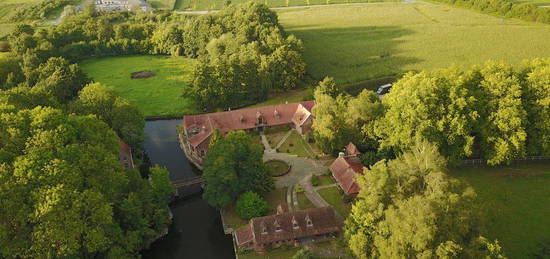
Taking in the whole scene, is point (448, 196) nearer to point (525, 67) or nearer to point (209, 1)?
point (525, 67)

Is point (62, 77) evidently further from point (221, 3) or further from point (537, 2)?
point (537, 2)

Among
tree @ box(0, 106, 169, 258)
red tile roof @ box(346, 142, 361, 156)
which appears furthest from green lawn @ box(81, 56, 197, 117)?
tree @ box(0, 106, 169, 258)

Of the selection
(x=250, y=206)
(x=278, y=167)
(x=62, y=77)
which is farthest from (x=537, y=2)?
(x=62, y=77)

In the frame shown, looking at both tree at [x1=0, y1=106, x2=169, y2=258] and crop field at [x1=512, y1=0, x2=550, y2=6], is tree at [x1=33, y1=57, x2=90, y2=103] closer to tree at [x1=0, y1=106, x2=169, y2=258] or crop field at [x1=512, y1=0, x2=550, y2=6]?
tree at [x1=0, y1=106, x2=169, y2=258]

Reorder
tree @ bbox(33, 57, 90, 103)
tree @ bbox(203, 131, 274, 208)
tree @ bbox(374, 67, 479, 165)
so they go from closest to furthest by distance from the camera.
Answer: tree @ bbox(203, 131, 274, 208), tree @ bbox(374, 67, 479, 165), tree @ bbox(33, 57, 90, 103)

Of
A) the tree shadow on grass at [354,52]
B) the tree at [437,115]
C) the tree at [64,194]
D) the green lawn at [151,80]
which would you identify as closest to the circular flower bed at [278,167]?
the tree at [437,115]

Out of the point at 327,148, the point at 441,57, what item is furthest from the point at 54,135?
the point at 441,57

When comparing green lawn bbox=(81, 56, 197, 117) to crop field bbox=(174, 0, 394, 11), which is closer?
green lawn bbox=(81, 56, 197, 117)
